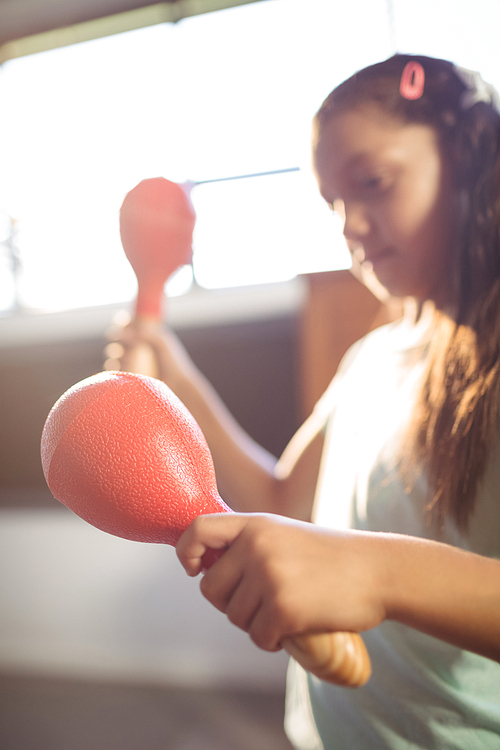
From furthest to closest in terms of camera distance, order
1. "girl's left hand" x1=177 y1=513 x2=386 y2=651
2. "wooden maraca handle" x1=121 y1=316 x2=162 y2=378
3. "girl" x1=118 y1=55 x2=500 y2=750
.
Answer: "wooden maraca handle" x1=121 y1=316 x2=162 y2=378 → "girl" x1=118 y1=55 x2=500 y2=750 → "girl's left hand" x1=177 y1=513 x2=386 y2=651

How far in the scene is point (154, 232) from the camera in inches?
20.5

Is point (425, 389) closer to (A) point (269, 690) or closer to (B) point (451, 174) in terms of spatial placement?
(B) point (451, 174)

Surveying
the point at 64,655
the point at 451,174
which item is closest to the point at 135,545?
the point at 64,655

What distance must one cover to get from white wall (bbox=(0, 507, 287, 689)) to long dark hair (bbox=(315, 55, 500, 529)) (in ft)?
3.75

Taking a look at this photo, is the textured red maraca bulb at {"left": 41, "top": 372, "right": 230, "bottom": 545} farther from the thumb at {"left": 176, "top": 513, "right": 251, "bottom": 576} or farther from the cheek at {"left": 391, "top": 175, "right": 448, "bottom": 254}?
the cheek at {"left": 391, "top": 175, "right": 448, "bottom": 254}

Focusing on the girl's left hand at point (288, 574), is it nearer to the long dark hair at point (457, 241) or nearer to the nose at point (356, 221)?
the long dark hair at point (457, 241)

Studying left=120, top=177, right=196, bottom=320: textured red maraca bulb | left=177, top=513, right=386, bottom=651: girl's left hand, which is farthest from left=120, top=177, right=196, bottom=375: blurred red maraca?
left=177, top=513, right=386, bottom=651: girl's left hand

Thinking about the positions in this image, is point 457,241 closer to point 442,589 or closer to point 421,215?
point 421,215

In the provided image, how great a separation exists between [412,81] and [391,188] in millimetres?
84

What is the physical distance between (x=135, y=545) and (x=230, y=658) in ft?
1.58

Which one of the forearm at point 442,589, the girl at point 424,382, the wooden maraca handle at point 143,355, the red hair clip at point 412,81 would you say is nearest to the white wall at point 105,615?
the girl at point 424,382

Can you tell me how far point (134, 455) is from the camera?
25cm

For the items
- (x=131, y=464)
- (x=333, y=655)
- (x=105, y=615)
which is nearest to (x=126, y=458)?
(x=131, y=464)

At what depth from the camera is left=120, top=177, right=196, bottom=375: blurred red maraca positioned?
51 centimetres
